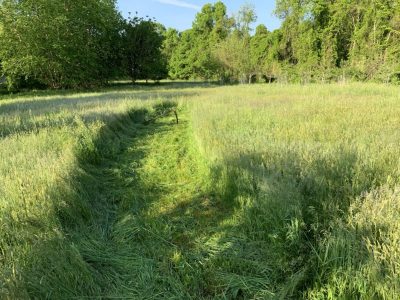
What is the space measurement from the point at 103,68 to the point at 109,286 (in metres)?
33.3

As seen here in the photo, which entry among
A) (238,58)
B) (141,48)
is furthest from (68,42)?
(238,58)

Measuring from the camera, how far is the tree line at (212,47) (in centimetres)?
2450

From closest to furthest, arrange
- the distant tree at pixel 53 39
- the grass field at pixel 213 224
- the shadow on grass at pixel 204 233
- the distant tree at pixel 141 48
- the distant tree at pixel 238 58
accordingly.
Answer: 1. the grass field at pixel 213 224
2. the shadow on grass at pixel 204 233
3. the distant tree at pixel 53 39
4. the distant tree at pixel 141 48
5. the distant tree at pixel 238 58

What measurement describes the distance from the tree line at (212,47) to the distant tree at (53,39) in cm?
8

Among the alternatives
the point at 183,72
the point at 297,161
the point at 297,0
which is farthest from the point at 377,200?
the point at 183,72

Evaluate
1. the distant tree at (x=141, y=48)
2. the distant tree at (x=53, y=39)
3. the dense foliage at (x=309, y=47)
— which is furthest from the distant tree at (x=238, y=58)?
the distant tree at (x=53, y=39)

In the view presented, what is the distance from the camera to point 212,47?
48.7 metres

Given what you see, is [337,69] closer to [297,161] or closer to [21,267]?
[297,161]

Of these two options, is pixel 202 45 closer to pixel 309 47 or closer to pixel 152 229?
pixel 309 47

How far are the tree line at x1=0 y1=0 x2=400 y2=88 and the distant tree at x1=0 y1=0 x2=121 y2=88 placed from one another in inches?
3.0

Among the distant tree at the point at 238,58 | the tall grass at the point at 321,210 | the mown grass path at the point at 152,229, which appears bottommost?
the mown grass path at the point at 152,229

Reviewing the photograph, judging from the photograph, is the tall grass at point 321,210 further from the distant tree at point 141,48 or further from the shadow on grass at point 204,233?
the distant tree at point 141,48

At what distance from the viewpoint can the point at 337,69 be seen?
1226 inches

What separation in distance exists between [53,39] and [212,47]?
94.9ft
